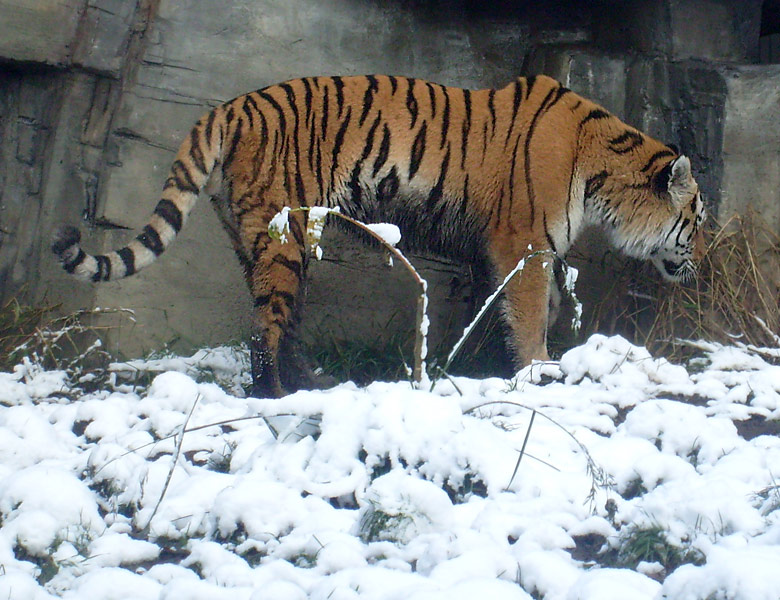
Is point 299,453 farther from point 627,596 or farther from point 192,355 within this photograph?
point 192,355

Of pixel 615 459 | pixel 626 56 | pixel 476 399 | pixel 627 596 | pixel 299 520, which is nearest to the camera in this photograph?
pixel 627 596

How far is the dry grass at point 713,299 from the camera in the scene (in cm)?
501

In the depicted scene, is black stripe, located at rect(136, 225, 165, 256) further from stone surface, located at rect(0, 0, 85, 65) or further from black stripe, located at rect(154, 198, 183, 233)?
stone surface, located at rect(0, 0, 85, 65)

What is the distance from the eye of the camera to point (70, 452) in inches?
123

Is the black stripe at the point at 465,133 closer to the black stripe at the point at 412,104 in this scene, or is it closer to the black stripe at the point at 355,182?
the black stripe at the point at 412,104

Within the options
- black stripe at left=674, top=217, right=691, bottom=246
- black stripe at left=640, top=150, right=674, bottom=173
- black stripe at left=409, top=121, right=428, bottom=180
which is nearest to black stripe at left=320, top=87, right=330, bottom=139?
black stripe at left=409, top=121, right=428, bottom=180

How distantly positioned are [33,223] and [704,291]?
388 cm

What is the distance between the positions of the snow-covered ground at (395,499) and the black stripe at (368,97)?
1.90 m

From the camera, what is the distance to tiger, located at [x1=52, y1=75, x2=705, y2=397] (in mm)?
4520

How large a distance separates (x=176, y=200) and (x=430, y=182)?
1.28m

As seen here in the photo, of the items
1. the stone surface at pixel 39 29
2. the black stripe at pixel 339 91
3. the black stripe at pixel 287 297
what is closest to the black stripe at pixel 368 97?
the black stripe at pixel 339 91

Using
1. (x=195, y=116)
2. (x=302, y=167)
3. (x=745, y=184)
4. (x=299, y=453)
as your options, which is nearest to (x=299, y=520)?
(x=299, y=453)

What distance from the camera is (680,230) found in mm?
5219

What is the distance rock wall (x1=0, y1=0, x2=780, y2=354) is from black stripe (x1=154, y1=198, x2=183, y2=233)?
100cm
